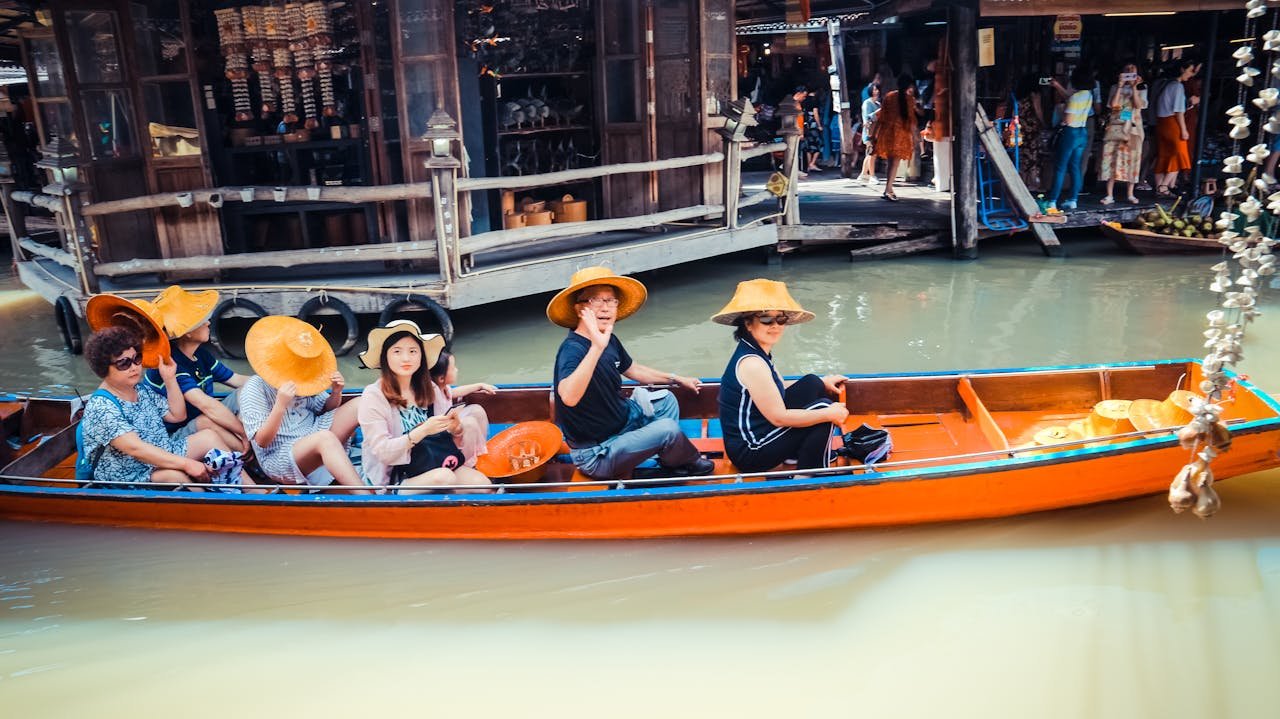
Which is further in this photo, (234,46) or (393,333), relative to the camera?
(234,46)

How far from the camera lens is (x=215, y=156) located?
9.84 meters

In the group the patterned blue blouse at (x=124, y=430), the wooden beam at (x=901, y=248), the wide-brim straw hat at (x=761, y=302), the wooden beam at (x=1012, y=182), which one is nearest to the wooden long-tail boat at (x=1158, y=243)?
the wooden beam at (x=1012, y=182)

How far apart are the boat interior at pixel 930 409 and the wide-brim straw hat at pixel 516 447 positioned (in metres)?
0.07

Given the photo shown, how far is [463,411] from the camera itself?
577 cm

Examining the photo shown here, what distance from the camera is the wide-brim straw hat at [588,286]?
531cm

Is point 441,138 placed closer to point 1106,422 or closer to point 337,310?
point 337,310

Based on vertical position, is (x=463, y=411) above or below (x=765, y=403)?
below

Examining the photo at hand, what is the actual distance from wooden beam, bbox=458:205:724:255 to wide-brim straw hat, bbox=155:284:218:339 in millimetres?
3112

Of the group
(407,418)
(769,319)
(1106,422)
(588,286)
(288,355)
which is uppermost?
(588,286)

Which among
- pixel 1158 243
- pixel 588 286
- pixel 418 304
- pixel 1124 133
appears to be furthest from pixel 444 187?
pixel 1124 133

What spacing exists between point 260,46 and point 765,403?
6.68 metres

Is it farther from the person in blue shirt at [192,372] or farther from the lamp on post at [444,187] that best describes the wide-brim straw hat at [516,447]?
the lamp on post at [444,187]

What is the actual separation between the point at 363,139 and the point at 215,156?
144cm

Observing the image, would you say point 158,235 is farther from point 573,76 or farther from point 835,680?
point 835,680
